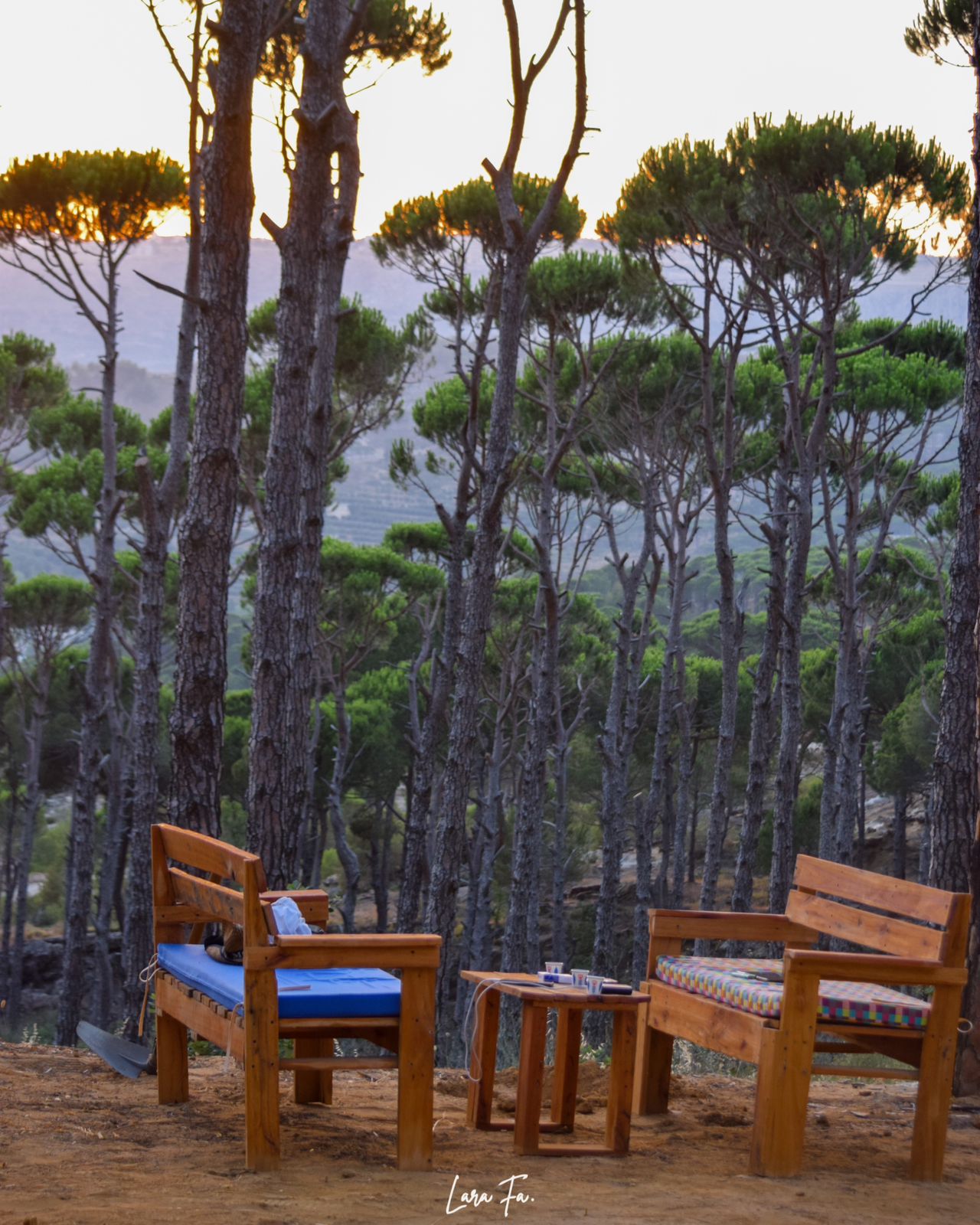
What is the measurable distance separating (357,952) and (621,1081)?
91 centimetres

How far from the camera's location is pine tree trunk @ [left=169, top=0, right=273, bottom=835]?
5.14 metres

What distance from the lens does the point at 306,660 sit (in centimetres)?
802

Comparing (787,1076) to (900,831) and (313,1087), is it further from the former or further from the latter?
(900,831)

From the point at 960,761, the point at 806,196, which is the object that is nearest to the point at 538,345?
the point at 806,196

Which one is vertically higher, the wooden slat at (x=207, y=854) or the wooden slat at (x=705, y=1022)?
the wooden slat at (x=207, y=854)

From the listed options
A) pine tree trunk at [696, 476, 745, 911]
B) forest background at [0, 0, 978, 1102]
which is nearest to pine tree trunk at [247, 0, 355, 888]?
forest background at [0, 0, 978, 1102]

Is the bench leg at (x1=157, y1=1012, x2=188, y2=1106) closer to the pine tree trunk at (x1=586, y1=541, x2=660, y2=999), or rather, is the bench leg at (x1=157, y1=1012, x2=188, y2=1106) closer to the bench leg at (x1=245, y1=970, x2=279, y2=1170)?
the bench leg at (x1=245, y1=970, x2=279, y2=1170)

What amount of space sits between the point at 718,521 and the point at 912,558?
450 inches

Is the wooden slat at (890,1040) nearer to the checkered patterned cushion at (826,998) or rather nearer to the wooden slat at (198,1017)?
the checkered patterned cushion at (826,998)

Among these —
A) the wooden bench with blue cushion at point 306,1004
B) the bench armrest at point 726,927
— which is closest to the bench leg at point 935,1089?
the bench armrest at point 726,927

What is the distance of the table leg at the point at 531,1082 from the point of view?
11.4 feet

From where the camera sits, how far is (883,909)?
148 inches

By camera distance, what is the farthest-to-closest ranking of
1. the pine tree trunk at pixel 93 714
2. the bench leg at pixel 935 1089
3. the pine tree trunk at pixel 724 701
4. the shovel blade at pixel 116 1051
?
the pine tree trunk at pixel 93 714
the pine tree trunk at pixel 724 701
the shovel blade at pixel 116 1051
the bench leg at pixel 935 1089

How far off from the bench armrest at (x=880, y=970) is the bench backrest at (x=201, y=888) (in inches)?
55.7
